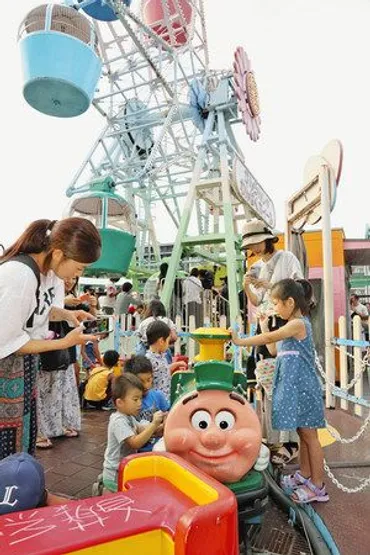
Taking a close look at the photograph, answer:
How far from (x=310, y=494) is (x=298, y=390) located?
2.05 ft

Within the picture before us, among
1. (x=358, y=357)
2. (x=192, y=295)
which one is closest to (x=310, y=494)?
(x=358, y=357)

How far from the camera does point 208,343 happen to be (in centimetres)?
255

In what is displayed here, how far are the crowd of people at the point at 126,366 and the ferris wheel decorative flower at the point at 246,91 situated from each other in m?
7.43

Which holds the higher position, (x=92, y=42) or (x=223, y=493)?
(x=92, y=42)

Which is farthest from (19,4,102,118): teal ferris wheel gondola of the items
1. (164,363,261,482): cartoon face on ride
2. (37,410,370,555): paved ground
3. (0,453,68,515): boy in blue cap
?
(0,453,68,515): boy in blue cap

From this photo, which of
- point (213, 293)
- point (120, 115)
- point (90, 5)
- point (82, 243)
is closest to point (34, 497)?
point (82, 243)

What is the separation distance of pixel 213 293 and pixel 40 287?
9119 millimetres

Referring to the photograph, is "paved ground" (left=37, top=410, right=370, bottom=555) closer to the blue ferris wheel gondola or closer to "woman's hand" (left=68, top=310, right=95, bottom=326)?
"woman's hand" (left=68, top=310, right=95, bottom=326)

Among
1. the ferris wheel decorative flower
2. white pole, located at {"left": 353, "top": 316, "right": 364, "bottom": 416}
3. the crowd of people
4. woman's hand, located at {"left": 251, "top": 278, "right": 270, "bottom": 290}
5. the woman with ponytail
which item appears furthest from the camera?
the ferris wheel decorative flower

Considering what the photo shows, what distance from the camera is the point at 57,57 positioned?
20.5ft

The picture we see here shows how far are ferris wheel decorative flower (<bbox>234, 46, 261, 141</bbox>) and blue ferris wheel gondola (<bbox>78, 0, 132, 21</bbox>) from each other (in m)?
2.93

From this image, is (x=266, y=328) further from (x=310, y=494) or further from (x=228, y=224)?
(x=228, y=224)

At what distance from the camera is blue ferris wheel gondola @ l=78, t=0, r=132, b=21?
28.5ft

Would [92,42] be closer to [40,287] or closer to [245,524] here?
[40,287]
